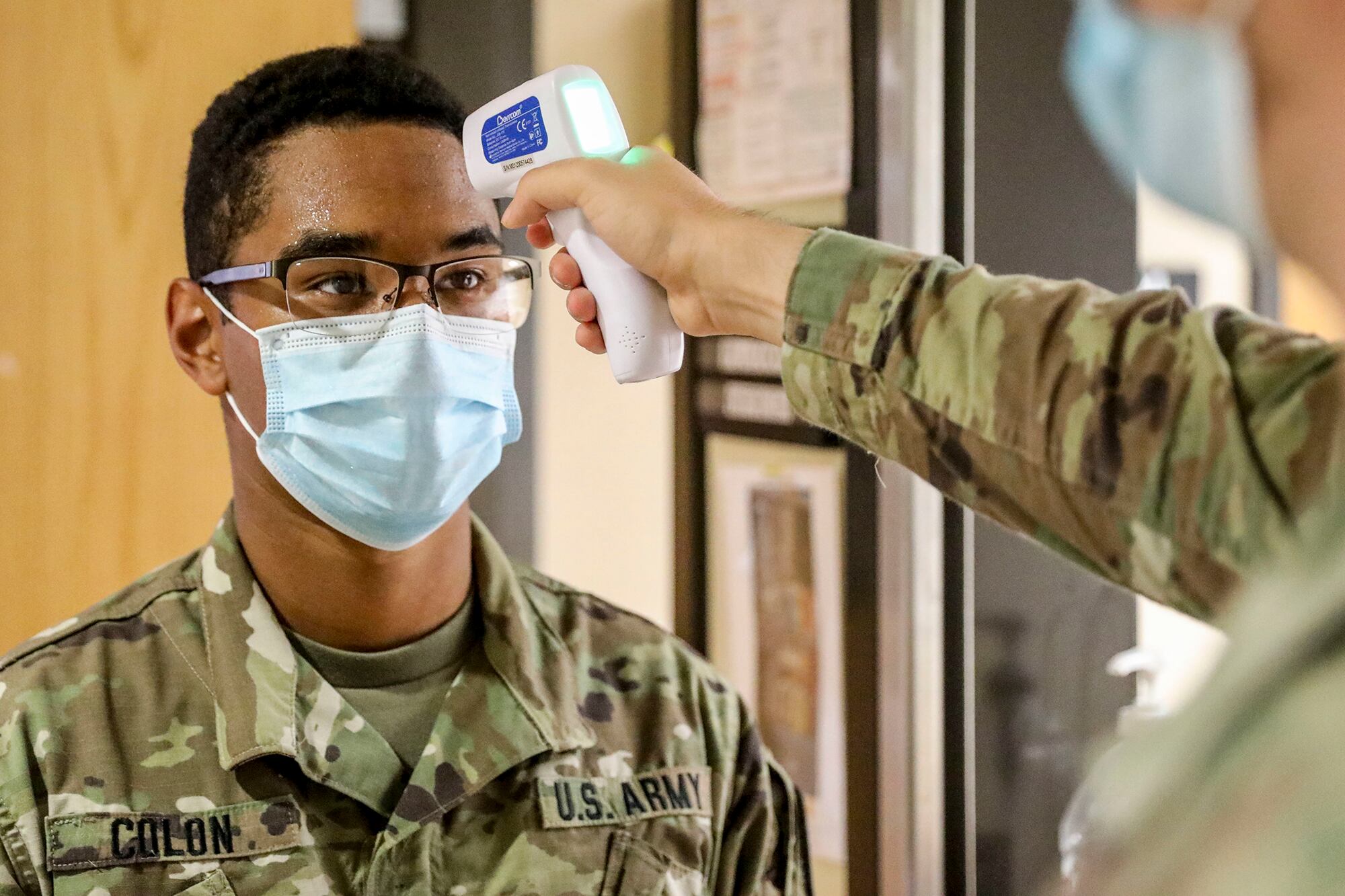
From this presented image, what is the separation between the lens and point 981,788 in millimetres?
1877

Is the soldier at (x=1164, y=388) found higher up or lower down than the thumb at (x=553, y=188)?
lower down

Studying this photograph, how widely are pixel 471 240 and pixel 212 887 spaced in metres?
0.70

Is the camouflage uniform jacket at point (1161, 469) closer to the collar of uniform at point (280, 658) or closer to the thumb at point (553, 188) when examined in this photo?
the thumb at point (553, 188)

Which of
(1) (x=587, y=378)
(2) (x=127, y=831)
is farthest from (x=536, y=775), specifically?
(1) (x=587, y=378)

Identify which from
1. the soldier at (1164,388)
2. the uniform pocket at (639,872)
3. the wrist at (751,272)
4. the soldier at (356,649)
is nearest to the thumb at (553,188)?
the soldier at (1164,388)

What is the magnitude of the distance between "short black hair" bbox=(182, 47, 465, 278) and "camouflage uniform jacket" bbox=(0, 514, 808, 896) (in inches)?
13.1

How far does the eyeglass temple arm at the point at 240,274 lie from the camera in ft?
4.34

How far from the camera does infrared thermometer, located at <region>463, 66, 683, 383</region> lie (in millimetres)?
1076

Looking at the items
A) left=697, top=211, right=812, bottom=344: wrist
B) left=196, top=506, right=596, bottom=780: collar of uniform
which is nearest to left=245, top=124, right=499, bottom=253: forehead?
left=196, top=506, right=596, bottom=780: collar of uniform

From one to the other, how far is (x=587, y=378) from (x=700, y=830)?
1600 mm

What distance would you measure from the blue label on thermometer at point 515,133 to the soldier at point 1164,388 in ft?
0.19

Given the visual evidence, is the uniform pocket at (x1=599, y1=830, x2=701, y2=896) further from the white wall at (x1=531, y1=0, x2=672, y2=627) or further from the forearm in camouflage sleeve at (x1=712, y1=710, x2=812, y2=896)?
the white wall at (x1=531, y1=0, x2=672, y2=627)

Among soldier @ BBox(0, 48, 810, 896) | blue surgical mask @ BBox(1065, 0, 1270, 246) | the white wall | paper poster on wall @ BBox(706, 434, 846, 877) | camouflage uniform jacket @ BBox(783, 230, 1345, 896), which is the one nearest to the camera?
camouflage uniform jacket @ BBox(783, 230, 1345, 896)

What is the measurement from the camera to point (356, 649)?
1.34 metres
